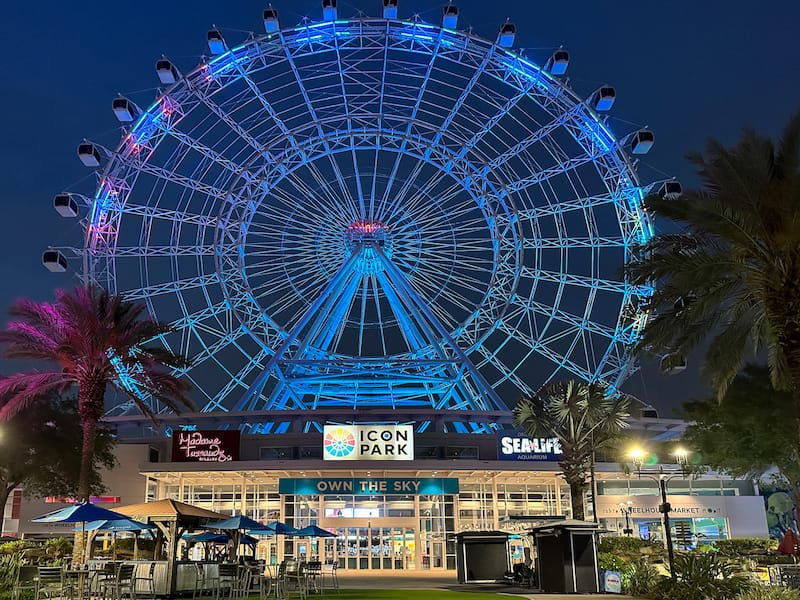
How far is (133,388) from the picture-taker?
36.2 metres

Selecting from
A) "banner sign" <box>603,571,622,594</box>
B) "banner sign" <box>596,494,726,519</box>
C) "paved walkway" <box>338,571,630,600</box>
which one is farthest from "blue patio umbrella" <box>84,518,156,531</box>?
"banner sign" <box>596,494,726,519</box>

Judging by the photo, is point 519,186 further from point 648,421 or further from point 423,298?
point 648,421

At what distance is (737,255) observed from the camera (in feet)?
56.3

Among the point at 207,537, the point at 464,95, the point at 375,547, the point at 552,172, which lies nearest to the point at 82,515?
the point at 207,537

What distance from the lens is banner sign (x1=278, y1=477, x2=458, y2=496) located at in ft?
122

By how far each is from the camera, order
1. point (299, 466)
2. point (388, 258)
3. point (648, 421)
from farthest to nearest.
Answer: point (648, 421) < point (388, 258) < point (299, 466)

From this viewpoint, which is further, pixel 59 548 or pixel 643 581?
pixel 59 548

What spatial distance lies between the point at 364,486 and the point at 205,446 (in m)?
7.43

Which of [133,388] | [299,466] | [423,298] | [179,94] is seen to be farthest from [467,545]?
[179,94]

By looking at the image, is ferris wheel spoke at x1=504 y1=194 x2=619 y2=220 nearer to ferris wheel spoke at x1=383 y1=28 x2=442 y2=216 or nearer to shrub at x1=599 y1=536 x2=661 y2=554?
ferris wheel spoke at x1=383 y1=28 x2=442 y2=216

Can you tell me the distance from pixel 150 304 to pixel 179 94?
9767 mm

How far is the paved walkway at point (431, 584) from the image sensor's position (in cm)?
2328

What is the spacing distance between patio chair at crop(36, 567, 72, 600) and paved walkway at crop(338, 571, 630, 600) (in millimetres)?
9536

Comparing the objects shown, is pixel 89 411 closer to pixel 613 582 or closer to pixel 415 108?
pixel 613 582
